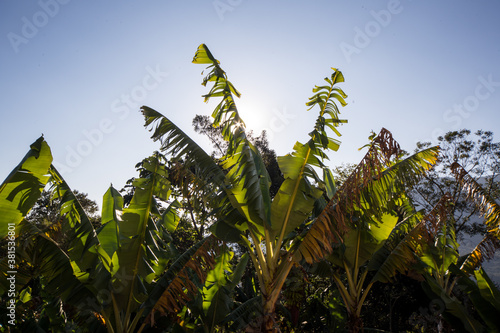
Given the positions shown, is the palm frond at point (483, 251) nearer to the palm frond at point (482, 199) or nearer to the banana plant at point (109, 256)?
the palm frond at point (482, 199)

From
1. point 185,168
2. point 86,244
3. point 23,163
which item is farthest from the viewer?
point 185,168

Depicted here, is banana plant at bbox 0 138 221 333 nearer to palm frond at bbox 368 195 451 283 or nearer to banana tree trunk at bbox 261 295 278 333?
banana tree trunk at bbox 261 295 278 333

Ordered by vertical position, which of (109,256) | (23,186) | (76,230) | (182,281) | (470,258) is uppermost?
(23,186)

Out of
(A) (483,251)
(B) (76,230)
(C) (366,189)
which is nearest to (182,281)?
(B) (76,230)

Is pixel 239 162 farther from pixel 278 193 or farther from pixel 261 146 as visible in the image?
pixel 261 146

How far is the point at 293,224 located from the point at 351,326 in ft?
12.1

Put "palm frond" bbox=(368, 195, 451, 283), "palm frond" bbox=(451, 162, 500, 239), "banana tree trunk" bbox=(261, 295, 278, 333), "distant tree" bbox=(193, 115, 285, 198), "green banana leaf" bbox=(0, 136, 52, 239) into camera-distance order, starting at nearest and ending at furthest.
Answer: "green banana leaf" bbox=(0, 136, 52, 239) < "banana tree trunk" bbox=(261, 295, 278, 333) < "palm frond" bbox=(368, 195, 451, 283) < "palm frond" bbox=(451, 162, 500, 239) < "distant tree" bbox=(193, 115, 285, 198)

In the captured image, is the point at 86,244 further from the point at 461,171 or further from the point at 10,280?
the point at 461,171

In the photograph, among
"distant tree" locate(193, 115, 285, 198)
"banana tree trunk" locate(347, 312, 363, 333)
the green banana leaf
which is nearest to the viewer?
the green banana leaf

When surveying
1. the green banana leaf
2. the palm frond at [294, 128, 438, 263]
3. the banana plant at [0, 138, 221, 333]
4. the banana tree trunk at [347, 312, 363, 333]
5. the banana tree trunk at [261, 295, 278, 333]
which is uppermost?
the green banana leaf

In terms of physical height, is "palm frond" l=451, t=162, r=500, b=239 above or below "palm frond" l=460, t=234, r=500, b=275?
above

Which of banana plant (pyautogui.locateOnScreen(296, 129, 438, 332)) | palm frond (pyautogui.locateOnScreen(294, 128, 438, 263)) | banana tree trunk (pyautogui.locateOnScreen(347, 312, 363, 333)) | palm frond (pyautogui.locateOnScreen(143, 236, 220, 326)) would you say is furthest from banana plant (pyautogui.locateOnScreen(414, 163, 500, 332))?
palm frond (pyautogui.locateOnScreen(143, 236, 220, 326))

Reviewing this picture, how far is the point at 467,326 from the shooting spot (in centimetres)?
741

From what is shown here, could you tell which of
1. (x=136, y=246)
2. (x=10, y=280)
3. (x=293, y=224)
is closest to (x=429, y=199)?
(x=293, y=224)
